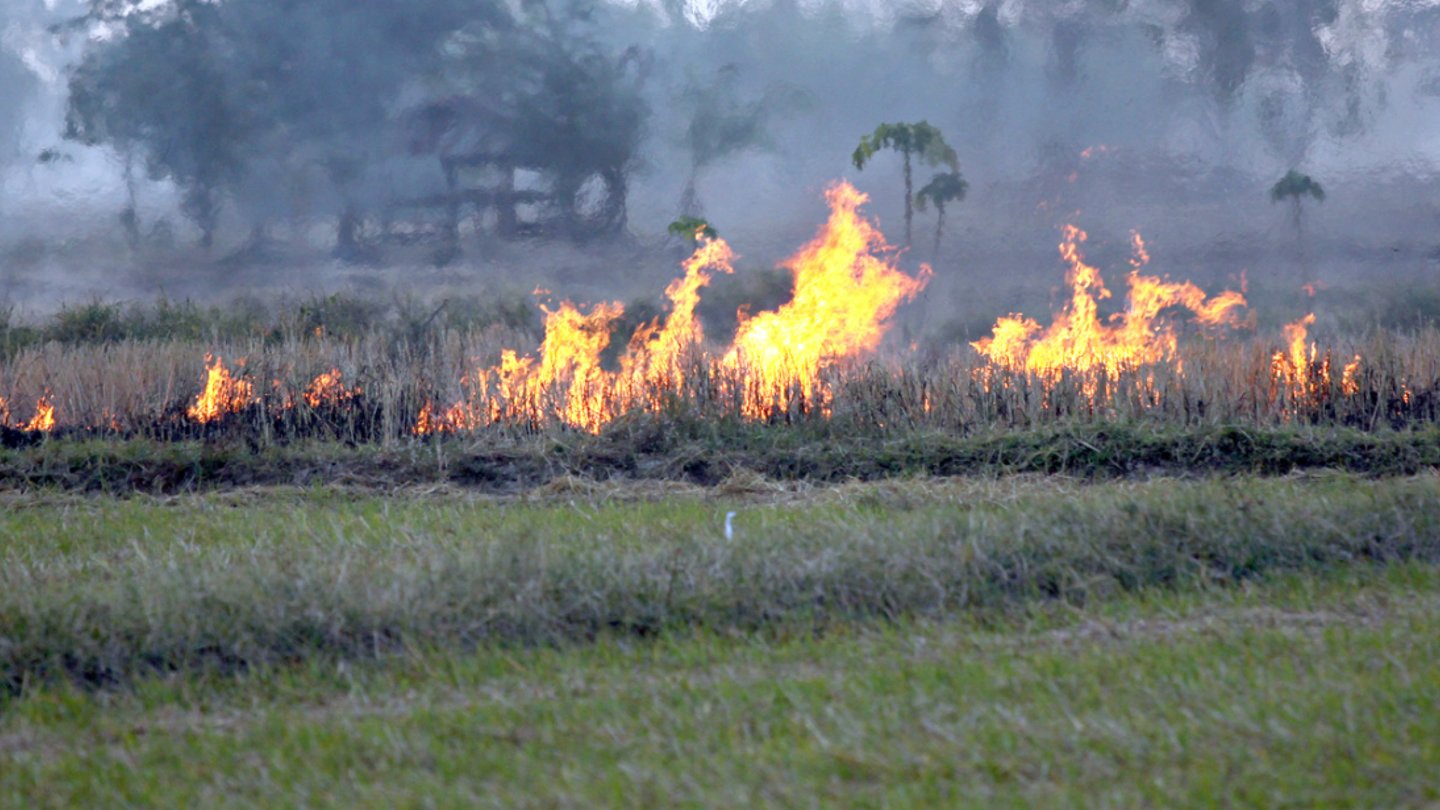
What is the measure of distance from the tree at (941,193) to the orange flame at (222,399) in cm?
1207

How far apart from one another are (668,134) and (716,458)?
41.7ft

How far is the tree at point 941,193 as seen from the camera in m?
19.9

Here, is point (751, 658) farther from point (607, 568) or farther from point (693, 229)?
point (693, 229)

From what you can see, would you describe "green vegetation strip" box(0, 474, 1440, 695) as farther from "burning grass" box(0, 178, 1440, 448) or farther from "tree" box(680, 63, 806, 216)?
"tree" box(680, 63, 806, 216)

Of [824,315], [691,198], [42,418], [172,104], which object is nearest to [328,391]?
[42,418]

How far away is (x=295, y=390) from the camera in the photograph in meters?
11.9

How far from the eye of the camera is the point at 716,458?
995 centimetres

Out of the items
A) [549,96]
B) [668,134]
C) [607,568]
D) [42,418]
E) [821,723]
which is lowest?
[821,723]

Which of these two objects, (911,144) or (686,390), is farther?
(911,144)

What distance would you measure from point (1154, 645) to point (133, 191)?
19193mm

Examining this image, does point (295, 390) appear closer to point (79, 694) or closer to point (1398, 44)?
point (79, 694)

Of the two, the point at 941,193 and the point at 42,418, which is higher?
the point at 941,193

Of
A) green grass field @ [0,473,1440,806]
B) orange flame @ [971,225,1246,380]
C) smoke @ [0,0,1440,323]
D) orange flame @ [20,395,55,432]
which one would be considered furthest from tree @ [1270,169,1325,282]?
orange flame @ [20,395,55,432]

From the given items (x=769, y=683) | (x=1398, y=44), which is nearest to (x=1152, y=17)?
(x=1398, y=44)
